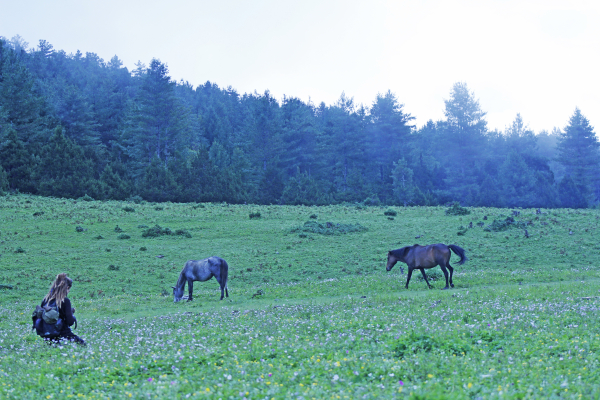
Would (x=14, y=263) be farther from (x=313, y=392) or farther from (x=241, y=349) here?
(x=313, y=392)

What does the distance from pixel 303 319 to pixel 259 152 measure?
81.7 m

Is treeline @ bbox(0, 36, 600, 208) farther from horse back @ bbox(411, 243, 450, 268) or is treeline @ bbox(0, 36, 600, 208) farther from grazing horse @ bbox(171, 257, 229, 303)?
horse back @ bbox(411, 243, 450, 268)

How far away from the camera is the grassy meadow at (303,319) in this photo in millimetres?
7664

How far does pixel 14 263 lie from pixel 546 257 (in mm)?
31292

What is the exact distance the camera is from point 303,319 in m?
14.2

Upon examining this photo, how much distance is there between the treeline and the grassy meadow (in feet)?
81.5

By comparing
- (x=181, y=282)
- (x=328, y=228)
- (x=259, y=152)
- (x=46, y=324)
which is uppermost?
(x=259, y=152)

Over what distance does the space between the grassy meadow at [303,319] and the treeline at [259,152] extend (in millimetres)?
24836

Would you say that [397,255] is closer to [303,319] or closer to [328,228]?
[303,319]

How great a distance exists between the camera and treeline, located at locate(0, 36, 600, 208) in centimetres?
6322

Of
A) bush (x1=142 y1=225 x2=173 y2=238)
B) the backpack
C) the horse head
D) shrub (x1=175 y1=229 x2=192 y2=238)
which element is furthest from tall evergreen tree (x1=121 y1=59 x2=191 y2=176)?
the backpack

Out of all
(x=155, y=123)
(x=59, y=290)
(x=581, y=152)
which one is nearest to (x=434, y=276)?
(x=59, y=290)

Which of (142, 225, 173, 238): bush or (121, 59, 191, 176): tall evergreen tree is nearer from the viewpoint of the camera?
(142, 225, 173, 238): bush

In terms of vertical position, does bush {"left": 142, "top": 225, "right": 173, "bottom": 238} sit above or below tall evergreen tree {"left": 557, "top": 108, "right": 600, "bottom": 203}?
below
